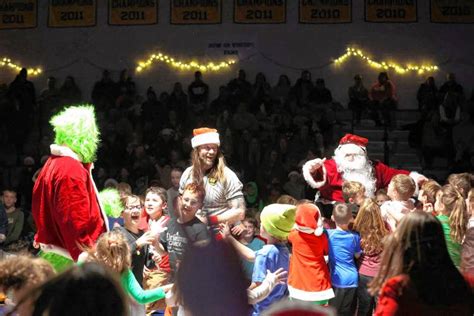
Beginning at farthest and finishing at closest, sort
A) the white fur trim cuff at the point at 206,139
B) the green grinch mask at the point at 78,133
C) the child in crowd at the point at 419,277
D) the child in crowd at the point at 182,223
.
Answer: the white fur trim cuff at the point at 206,139
the child in crowd at the point at 182,223
the green grinch mask at the point at 78,133
the child in crowd at the point at 419,277

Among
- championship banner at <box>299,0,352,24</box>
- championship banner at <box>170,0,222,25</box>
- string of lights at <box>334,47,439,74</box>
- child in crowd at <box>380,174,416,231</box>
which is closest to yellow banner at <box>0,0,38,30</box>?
championship banner at <box>170,0,222,25</box>

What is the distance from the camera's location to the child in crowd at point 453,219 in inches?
228

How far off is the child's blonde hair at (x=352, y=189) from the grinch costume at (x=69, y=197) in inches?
110

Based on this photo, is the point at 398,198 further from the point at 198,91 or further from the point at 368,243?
the point at 198,91

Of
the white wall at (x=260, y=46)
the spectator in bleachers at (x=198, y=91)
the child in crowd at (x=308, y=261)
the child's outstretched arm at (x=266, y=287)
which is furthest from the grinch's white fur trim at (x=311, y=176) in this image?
the white wall at (x=260, y=46)

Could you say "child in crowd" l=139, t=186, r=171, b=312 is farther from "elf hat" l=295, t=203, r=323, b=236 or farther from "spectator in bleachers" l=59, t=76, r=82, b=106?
"spectator in bleachers" l=59, t=76, r=82, b=106

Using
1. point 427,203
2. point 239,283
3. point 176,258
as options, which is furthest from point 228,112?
point 239,283

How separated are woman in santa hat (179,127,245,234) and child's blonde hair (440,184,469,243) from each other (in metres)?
1.55

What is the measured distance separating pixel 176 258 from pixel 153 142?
9.38 m

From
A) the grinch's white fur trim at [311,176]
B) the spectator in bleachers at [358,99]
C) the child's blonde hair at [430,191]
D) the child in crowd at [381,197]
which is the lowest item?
the child in crowd at [381,197]

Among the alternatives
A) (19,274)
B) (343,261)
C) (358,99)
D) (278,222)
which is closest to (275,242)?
(278,222)

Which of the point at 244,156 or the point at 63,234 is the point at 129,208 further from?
the point at 244,156

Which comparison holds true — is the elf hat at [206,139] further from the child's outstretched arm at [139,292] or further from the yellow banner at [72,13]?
the yellow banner at [72,13]

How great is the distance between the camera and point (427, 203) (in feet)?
23.0
